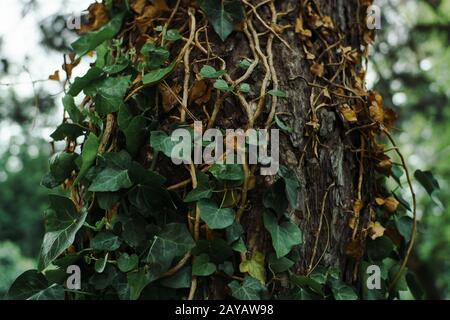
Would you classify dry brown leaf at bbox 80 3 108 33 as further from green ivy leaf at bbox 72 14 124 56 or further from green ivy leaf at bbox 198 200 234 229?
green ivy leaf at bbox 198 200 234 229

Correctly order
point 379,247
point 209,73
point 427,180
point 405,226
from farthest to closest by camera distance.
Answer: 1. point 427,180
2. point 405,226
3. point 379,247
4. point 209,73

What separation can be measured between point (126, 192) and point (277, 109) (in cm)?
43

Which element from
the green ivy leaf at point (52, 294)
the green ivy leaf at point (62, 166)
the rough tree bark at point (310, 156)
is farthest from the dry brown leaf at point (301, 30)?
the green ivy leaf at point (52, 294)

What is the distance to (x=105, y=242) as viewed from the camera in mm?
1133

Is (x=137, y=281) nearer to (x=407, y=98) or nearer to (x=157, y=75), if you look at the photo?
(x=157, y=75)

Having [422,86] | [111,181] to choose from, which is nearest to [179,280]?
[111,181]

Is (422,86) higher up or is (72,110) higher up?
(72,110)

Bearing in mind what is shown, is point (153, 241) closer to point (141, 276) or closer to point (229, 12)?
point (141, 276)

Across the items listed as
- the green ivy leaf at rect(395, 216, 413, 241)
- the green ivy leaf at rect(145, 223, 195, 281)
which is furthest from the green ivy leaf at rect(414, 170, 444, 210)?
the green ivy leaf at rect(145, 223, 195, 281)

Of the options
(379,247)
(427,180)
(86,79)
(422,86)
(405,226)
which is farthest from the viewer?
(422,86)

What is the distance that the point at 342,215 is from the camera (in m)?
1.29

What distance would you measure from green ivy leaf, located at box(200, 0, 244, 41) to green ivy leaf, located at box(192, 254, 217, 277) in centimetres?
55

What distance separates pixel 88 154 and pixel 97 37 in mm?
→ 331
